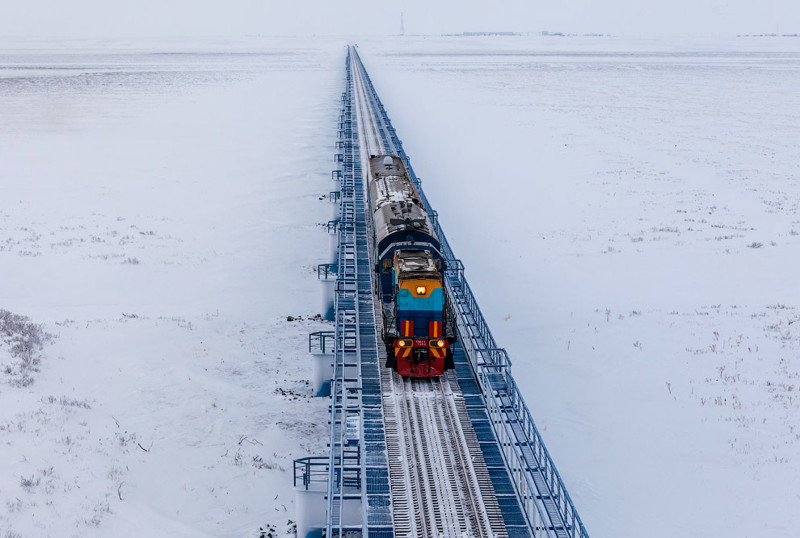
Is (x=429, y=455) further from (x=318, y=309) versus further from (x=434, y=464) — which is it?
(x=318, y=309)

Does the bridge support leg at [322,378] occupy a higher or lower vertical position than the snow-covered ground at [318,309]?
higher

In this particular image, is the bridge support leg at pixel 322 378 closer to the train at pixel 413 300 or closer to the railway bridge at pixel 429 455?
the railway bridge at pixel 429 455

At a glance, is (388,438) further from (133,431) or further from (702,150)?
(702,150)

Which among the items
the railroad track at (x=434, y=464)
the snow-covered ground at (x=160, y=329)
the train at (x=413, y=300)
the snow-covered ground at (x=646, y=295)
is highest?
the train at (x=413, y=300)

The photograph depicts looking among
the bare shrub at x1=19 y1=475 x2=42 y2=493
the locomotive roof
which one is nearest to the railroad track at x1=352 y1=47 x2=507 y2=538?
the locomotive roof

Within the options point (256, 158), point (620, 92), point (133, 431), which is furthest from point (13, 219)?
point (620, 92)

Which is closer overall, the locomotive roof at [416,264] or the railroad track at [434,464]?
the railroad track at [434,464]

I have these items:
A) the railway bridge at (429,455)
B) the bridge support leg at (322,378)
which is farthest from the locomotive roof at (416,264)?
the bridge support leg at (322,378)
